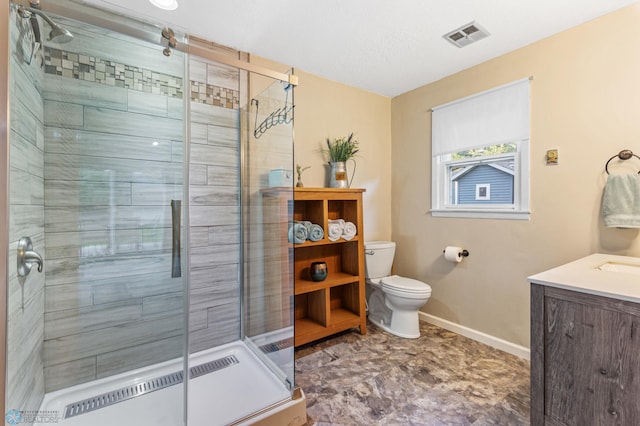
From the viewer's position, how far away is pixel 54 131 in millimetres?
1569

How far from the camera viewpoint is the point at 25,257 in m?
1.28

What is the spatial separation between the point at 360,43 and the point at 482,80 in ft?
3.54

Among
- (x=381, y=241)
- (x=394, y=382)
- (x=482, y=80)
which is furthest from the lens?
(x=381, y=241)

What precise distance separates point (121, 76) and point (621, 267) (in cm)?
302

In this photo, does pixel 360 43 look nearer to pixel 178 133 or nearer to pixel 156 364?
pixel 178 133

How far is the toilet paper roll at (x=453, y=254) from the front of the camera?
8.11 feet

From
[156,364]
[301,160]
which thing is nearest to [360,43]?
[301,160]

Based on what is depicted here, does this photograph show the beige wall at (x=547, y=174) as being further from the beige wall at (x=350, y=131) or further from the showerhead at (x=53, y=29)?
the showerhead at (x=53, y=29)

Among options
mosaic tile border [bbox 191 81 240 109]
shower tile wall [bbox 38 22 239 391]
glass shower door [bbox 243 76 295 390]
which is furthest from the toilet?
mosaic tile border [bbox 191 81 240 109]

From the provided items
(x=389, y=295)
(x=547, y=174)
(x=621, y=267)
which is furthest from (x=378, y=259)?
(x=621, y=267)

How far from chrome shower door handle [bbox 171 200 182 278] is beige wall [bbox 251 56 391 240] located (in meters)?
1.07

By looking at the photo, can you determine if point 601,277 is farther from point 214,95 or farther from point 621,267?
point 214,95

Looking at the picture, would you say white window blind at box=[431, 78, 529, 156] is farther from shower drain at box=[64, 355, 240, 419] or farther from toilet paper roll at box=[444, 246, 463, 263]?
shower drain at box=[64, 355, 240, 419]

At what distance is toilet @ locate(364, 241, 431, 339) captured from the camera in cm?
239
